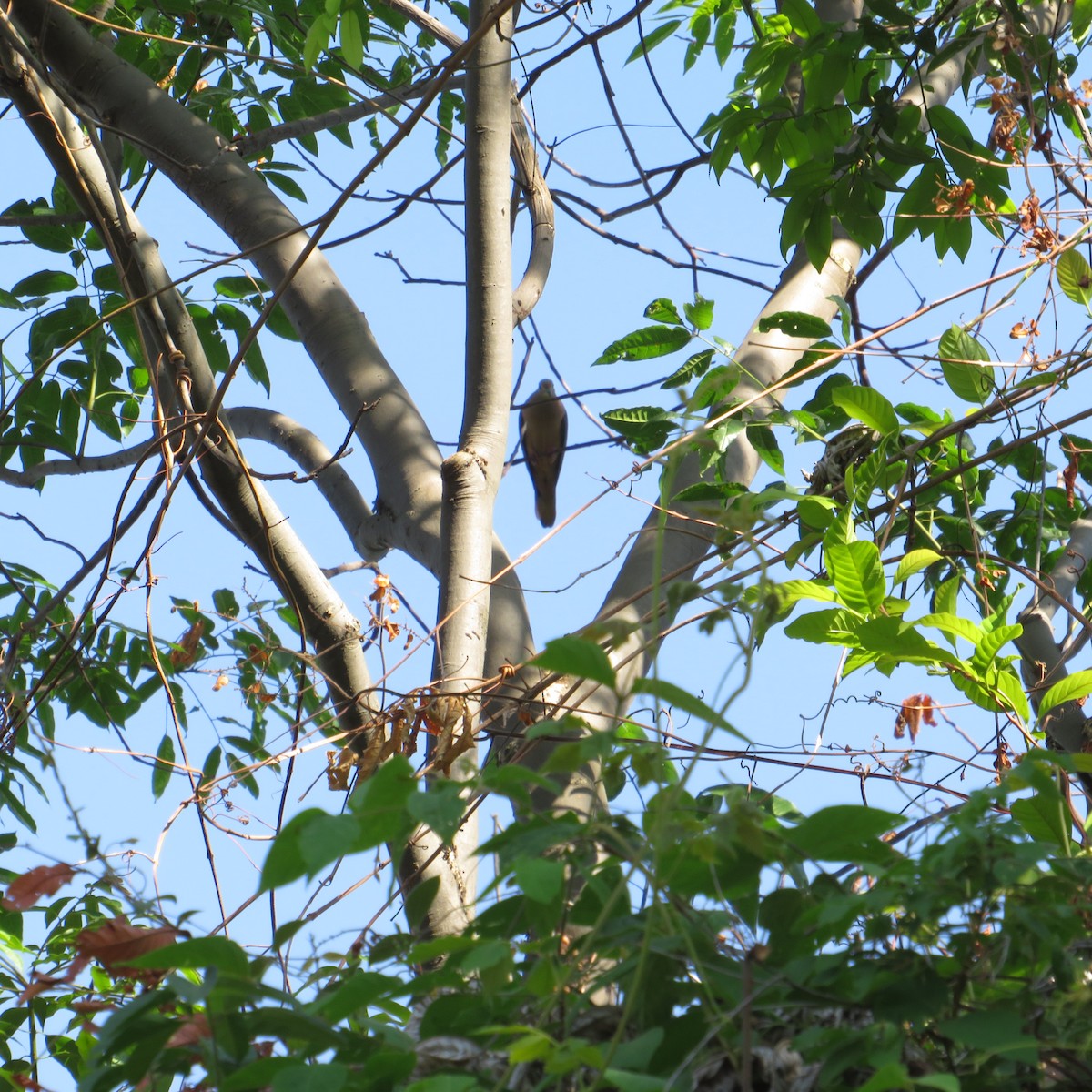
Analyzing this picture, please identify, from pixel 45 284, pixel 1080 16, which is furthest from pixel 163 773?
pixel 1080 16

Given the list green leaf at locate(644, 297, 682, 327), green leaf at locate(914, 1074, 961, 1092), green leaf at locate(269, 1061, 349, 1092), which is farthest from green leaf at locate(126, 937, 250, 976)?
green leaf at locate(644, 297, 682, 327)

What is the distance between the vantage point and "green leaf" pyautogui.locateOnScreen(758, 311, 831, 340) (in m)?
1.99

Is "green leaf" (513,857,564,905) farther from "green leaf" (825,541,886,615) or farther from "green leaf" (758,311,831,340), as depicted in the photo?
"green leaf" (758,311,831,340)

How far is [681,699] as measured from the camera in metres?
0.73

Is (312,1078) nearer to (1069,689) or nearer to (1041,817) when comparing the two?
(1041,817)

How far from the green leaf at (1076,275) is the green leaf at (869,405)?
0.34 metres

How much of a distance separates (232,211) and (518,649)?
1181mm

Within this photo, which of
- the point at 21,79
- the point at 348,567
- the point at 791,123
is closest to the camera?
the point at 21,79

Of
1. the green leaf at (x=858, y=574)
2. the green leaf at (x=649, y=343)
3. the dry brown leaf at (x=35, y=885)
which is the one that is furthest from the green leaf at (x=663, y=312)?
the dry brown leaf at (x=35, y=885)

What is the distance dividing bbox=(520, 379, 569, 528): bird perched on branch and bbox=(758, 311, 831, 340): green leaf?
2.26 metres

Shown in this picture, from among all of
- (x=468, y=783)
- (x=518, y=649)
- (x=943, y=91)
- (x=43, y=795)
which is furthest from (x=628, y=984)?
(x=43, y=795)

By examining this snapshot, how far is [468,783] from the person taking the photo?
764 millimetres

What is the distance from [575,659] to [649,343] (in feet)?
5.46

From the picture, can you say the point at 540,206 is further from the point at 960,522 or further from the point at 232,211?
the point at 960,522
